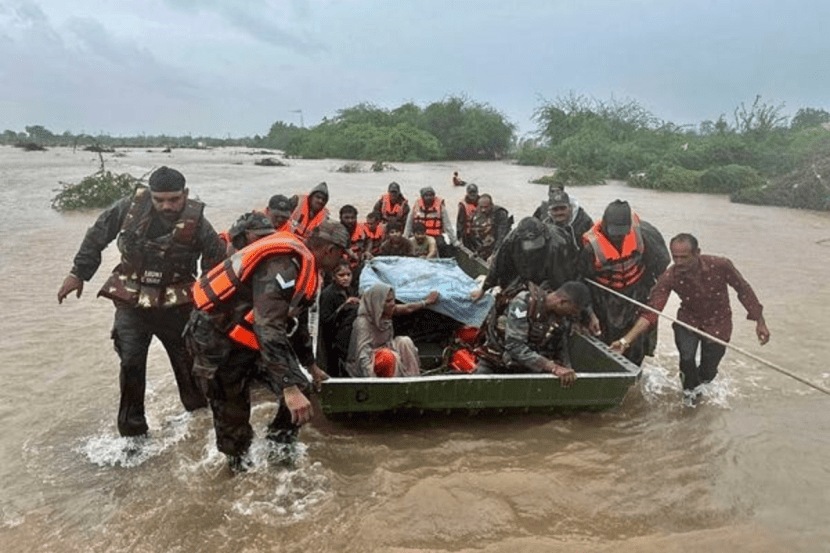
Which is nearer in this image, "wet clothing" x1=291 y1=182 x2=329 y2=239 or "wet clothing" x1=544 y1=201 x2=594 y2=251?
"wet clothing" x1=544 y1=201 x2=594 y2=251

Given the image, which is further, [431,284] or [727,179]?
[727,179]

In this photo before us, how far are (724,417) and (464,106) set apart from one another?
138 feet

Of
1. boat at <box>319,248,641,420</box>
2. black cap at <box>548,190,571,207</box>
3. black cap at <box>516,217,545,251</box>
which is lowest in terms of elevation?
boat at <box>319,248,641,420</box>

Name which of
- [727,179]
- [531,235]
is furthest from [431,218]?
[727,179]

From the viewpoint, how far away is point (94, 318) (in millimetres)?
7129

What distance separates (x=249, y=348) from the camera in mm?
3096

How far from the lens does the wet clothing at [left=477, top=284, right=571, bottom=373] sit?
4.01 metres

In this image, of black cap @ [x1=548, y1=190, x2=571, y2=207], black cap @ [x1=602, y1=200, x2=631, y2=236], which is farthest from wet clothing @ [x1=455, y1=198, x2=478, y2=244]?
black cap @ [x1=602, y1=200, x2=631, y2=236]

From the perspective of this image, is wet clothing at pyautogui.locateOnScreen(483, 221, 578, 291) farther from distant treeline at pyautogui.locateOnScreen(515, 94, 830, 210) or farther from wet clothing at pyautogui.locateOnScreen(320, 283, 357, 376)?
distant treeline at pyautogui.locateOnScreen(515, 94, 830, 210)

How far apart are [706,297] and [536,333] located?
1428 millimetres

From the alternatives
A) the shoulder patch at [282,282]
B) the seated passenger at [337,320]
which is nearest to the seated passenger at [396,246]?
the seated passenger at [337,320]

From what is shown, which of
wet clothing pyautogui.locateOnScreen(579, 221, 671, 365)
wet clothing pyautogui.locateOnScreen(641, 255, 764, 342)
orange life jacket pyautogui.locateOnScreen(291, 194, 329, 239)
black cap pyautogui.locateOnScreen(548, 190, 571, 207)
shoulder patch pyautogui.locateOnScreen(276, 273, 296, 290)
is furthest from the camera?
orange life jacket pyautogui.locateOnScreen(291, 194, 329, 239)

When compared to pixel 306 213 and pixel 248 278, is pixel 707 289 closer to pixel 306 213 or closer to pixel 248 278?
pixel 248 278

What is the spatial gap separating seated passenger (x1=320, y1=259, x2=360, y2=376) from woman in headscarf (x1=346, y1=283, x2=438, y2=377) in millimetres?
325
